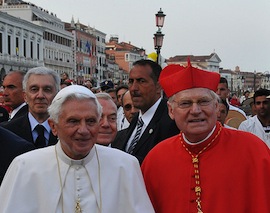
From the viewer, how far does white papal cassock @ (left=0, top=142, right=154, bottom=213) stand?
10.1ft

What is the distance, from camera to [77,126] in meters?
3.09

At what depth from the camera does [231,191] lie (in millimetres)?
3465

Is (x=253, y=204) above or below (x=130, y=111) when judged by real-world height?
below

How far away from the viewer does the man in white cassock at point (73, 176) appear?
307cm

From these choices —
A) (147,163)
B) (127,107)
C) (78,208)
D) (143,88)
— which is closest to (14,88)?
(127,107)

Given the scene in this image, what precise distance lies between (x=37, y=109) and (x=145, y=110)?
113 centimetres

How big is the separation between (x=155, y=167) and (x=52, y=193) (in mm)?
958

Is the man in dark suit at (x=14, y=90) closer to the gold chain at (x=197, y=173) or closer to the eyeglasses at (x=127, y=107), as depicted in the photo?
the eyeglasses at (x=127, y=107)

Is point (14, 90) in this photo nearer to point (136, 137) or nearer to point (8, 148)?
point (136, 137)

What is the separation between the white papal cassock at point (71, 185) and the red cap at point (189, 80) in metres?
0.68

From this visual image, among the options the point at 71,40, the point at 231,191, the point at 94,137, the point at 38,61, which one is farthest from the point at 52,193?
the point at 71,40

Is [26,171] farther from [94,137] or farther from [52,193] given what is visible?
[94,137]

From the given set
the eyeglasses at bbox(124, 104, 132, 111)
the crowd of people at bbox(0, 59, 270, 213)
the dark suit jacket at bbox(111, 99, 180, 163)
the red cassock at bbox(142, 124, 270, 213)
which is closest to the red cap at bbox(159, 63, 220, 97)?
the crowd of people at bbox(0, 59, 270, 213)

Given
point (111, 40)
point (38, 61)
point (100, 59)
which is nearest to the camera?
point (38, 61)
